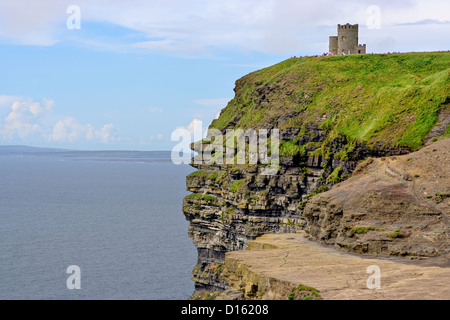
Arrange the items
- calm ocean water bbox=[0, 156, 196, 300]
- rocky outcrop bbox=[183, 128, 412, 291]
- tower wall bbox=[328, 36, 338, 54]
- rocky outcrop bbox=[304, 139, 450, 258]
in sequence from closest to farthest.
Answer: rocky outcrop bbox=[304, 139, 450, 258] < rocky outcrop bbox=[183, 128, 412, 291] < calm ocean water bbox=[0, 156, 196, 300] < tower wall bbox=[328, 36, 338, 54]

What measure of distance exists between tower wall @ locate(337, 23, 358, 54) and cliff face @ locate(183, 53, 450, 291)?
7209 mm

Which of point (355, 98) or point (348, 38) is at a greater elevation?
point (348, 38)

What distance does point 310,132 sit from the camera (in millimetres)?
82000

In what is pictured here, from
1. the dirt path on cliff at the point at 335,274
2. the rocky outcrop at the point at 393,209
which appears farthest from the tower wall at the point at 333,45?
the dirt path on cliff at the point at 335,274

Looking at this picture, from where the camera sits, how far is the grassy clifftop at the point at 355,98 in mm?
70188

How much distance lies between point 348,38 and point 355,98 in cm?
2271

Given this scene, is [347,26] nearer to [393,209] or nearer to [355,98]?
[355,98]

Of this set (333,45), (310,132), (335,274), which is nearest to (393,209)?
(335,274)

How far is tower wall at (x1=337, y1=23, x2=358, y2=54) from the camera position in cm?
10206

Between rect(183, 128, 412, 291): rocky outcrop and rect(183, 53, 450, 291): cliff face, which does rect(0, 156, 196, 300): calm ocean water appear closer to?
rect(183, 128, 412, 291): rocky outcrop

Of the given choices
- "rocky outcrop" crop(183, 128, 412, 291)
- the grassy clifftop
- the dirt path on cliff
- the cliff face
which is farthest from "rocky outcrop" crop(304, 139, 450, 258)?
"rocky outcrop" crop(183, 128, 412, 291)

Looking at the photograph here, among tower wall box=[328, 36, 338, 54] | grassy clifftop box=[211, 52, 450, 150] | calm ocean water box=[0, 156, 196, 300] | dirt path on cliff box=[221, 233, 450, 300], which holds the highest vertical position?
tower wall box=[328, 36, 338, 54]
